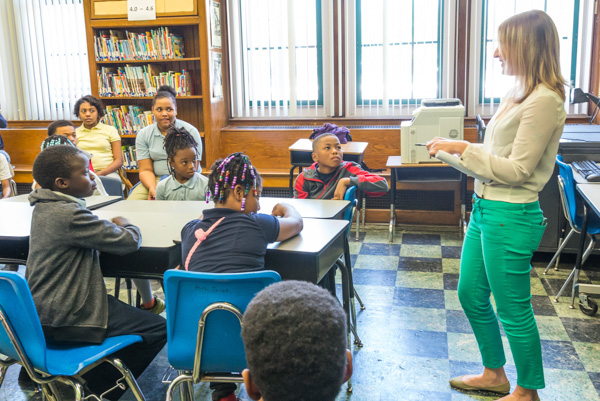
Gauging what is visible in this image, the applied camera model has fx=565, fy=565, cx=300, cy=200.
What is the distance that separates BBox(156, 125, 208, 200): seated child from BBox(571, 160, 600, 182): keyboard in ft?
6.79

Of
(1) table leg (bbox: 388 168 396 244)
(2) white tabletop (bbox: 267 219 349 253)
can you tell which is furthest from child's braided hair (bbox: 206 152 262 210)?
(1) table leg (bbox: 388 168 396 244)

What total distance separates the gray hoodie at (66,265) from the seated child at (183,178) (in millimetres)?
1062

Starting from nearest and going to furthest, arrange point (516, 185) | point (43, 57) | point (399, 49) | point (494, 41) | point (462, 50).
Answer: point (516, 185) → point (494, 41) → point (462, 50) → point (399, 49) → point (43, 57)

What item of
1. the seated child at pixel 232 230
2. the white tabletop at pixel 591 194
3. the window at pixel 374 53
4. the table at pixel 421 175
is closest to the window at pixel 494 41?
the window at pixel 374 53

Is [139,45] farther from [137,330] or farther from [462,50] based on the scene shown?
[137,330]

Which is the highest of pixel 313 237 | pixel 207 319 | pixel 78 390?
pixel 313 237

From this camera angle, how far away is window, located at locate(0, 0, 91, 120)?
19.4ft

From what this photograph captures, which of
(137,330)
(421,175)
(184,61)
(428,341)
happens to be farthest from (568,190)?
(184,61)

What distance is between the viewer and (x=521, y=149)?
1807mm

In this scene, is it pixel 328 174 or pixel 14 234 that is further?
pixel 328 174

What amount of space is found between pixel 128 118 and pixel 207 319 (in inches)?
168

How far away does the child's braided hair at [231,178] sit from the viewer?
193cm

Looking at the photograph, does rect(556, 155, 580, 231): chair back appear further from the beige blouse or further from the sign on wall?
the sign on wall

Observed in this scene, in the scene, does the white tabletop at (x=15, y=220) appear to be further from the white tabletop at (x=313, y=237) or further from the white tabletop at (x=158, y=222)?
the white tabletop at (x=313, y=237)
